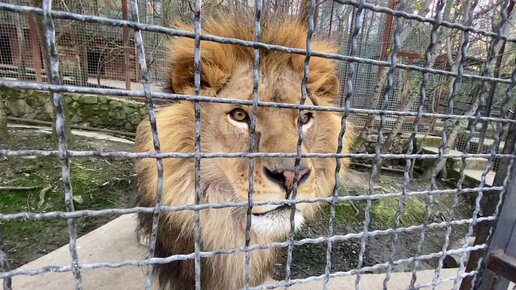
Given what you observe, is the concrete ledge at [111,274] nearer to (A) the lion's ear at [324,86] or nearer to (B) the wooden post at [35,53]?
Result: (A) the lion's ear at [324,86]

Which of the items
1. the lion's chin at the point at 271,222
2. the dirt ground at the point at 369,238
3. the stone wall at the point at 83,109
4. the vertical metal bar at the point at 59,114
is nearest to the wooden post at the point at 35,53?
the stone wall at the point at 83,109

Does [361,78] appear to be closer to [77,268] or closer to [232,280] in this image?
[232,280]

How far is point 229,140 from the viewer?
1373 mm

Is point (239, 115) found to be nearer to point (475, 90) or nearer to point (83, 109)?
point (475, 90)

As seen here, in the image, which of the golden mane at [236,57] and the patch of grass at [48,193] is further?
the patch of grass at [48,193]

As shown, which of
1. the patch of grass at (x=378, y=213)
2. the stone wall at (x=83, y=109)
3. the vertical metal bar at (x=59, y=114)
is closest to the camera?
the vertical metal bar at (x=59, y=114)

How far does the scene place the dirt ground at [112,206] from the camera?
3085 millimetres

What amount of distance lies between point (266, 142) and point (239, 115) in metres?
0.21

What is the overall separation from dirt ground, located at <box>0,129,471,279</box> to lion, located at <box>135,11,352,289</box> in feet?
3.08

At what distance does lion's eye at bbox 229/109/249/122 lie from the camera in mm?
1360

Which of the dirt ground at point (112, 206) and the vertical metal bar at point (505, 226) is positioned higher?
the vertical metal bar at point (505, 226)

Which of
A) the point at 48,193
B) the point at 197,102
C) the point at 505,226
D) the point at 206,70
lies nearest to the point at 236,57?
the point at 206,70

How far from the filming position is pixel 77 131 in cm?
588

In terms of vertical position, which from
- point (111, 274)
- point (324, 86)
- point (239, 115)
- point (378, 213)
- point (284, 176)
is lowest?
point (378, 213)
